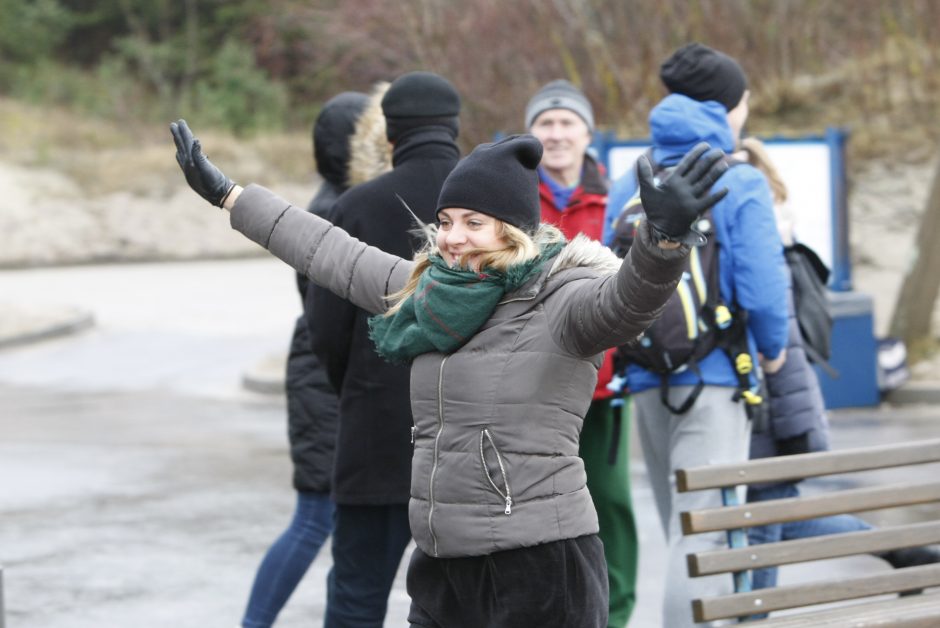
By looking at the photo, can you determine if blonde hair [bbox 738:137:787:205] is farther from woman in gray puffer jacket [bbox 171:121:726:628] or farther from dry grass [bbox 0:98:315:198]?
dry grass [bbox 0:98:315:198]

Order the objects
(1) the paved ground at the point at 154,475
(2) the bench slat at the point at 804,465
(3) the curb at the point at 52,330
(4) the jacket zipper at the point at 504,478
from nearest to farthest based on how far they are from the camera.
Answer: (4) the jacket zipper at the point at 504,478 < (2) the bench slat at the point at 804,465 < (1) the paved ground at the point at 154,475 < (3) the curb at the point at 52,330

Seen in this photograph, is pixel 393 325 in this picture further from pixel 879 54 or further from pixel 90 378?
pixel 879 54

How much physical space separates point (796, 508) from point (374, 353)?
1.26 m

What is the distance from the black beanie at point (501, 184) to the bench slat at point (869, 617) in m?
1.38

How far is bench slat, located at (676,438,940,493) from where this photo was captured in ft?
13.3

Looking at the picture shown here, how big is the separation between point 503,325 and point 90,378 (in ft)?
39.1

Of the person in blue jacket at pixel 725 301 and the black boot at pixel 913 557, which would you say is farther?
the black boot at pixel 913 557

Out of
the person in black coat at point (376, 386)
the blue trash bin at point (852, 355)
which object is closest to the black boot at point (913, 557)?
the person in black coat at point (376, 386)

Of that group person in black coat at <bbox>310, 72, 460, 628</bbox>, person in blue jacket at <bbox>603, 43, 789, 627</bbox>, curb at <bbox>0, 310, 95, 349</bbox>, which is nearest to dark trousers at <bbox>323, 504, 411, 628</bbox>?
person in black coat at <bbox>310, 72, 460, 628</bbox>

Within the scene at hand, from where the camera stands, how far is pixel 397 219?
445 centimetres

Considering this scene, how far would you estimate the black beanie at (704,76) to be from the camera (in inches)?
190

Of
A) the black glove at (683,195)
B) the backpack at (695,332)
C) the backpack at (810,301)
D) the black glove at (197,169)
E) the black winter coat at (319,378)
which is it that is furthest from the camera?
the backpack at (810,301)

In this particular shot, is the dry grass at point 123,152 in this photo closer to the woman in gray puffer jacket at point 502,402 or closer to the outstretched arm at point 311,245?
the outstretched arm at point 311,245

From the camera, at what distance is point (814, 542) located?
420 centimetres
